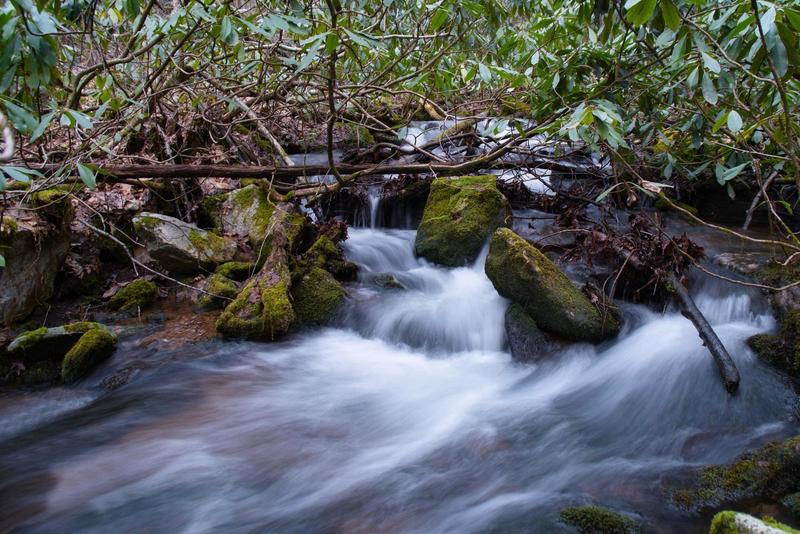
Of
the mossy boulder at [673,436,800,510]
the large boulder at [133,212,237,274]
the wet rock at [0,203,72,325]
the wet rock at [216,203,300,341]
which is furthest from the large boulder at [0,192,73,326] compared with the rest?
the mossy boulder at [673,436,800,510]

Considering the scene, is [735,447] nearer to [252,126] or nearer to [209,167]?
[209,167]

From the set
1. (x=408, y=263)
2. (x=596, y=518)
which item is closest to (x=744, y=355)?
(x=596, y=518)

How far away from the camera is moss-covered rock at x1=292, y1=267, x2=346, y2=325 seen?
4.82 meters

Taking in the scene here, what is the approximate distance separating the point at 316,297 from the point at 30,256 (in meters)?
2.49

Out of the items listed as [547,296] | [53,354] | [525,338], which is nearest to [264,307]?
[53,354]

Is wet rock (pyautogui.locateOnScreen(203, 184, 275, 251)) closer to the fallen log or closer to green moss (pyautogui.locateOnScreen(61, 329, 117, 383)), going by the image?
the fallen log

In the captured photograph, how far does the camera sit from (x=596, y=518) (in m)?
2.34

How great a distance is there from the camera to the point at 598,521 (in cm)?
232

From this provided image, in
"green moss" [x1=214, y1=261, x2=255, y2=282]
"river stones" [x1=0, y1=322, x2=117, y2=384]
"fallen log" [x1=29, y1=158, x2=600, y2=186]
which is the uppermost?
"fallen log" [x1=29, y1=158, x2=600, y2=186]

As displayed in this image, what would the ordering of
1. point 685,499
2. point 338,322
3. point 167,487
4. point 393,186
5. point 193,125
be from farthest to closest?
point 393,186
point 193,125
point 338,322
point 167,487
point 685,499

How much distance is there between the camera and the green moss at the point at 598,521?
2277 millimetres

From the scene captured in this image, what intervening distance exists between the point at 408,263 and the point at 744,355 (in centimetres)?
351

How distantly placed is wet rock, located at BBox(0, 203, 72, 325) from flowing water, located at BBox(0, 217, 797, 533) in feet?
3.28

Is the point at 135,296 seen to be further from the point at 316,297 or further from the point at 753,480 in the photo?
the point at 753,480
